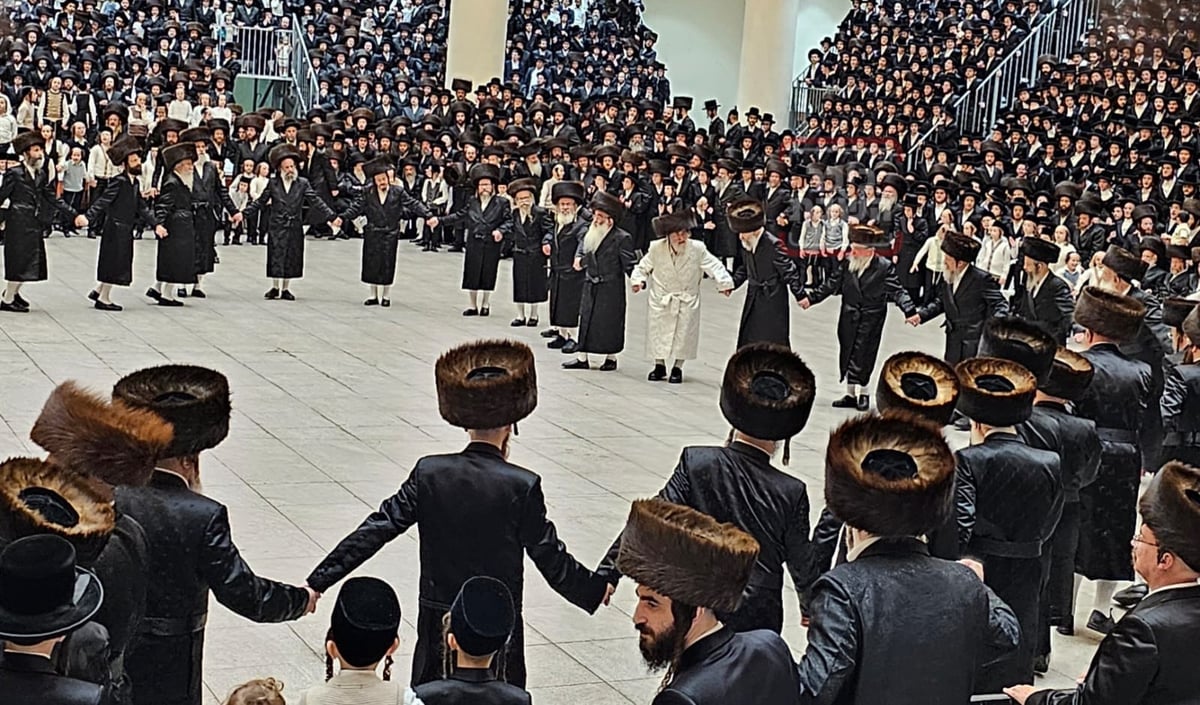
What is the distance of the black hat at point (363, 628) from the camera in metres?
3.69

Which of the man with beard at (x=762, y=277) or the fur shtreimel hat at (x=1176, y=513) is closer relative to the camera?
the fur shtreimel hat at (x=1176, y=513)

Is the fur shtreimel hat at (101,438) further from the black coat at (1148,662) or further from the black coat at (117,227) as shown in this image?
the black coat at (117,227)

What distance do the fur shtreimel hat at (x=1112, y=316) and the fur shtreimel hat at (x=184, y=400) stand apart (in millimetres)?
4534

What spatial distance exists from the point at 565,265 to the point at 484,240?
176 cm

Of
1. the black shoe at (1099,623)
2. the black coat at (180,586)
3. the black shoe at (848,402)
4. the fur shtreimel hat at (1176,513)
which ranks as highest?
the fur shtreimel hat at (1176,513)

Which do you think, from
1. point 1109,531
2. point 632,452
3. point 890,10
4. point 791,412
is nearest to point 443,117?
point 890,10

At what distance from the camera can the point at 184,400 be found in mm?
4727

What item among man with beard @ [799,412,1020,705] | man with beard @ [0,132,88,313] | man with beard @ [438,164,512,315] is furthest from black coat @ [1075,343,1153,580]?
man with beard @ [0,132,88,313]

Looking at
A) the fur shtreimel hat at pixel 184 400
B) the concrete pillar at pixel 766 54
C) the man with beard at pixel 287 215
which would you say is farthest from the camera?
the concrete pillar at pixel 766 54

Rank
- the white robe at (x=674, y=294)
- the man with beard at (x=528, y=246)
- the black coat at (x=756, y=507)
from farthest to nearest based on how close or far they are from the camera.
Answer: the man with beard at (x=528, y=246) < the white robe at (x=674, y=294) < the black coat at (x=756, y=507)

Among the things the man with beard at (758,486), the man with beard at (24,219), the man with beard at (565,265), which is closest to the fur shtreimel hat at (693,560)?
the man with beard at (758,486)

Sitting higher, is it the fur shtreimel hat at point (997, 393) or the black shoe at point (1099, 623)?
the fur shtreimel hat at point (997, 393)

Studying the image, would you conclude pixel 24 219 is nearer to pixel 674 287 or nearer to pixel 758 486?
pixel 674 287

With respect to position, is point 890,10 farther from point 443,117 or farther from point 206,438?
point 206,438
